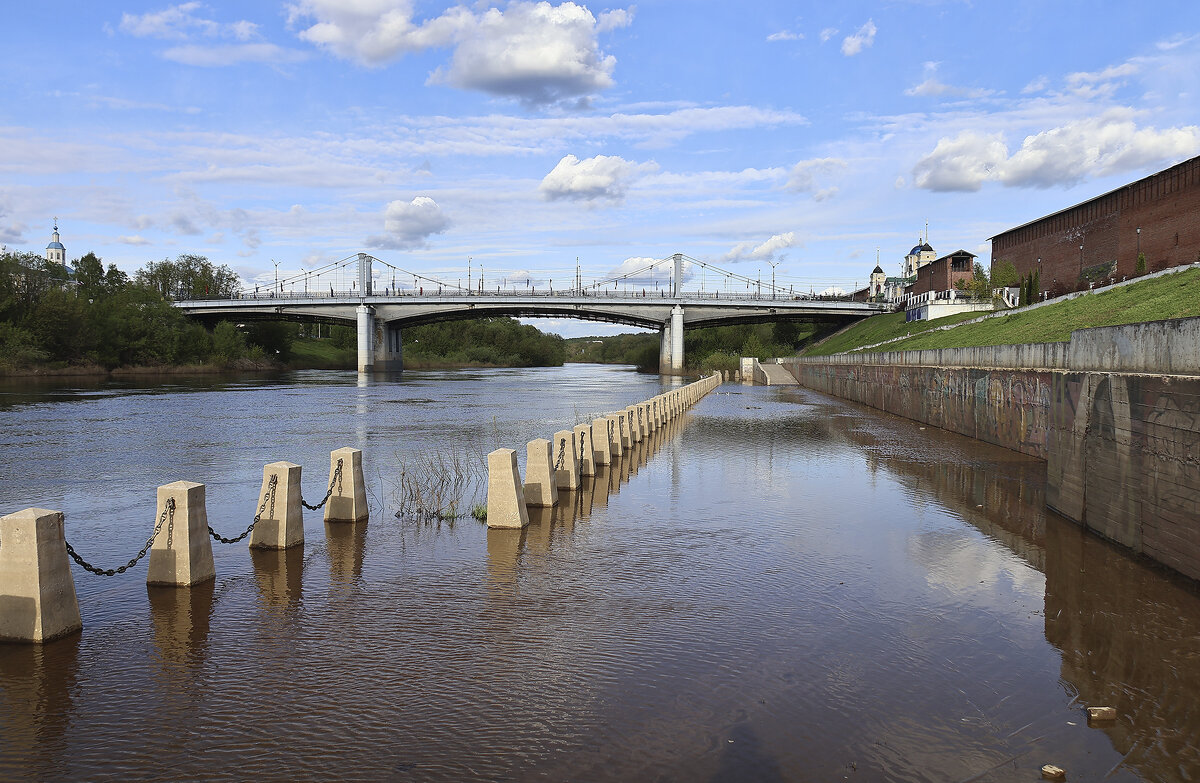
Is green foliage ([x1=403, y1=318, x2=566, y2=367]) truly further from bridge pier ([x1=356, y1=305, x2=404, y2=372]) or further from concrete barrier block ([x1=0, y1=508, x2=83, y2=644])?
concrete barrier block ([x1=0, y1=508, x2=83, y2=644])

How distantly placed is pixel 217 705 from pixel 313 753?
1.09m

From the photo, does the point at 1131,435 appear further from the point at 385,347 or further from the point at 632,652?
the point at 385,347

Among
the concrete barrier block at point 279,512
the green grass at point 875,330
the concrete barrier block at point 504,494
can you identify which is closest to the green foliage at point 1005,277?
the green grass at point 875,330

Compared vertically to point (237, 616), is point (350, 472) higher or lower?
higher

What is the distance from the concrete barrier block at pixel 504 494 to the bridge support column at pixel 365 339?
98.2m

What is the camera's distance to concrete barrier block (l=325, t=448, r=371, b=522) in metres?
11.8

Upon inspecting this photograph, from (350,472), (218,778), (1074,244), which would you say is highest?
(1074,244)

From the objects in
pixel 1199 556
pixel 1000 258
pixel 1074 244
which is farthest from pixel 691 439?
pixel 1000 258

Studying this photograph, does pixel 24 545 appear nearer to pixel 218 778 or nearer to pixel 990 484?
pixel 218 778

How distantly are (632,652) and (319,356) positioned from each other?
466 feet

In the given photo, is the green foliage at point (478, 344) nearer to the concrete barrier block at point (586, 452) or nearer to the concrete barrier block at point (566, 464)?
the concrete barrier block at point (586, 452)

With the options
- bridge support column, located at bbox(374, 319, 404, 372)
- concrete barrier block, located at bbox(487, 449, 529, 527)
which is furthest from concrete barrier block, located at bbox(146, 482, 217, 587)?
bridge support column, located at bbox(374, 319, 404, 372)

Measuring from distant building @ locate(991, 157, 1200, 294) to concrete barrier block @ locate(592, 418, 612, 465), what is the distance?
57473 millimetres

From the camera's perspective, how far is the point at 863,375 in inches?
1624
